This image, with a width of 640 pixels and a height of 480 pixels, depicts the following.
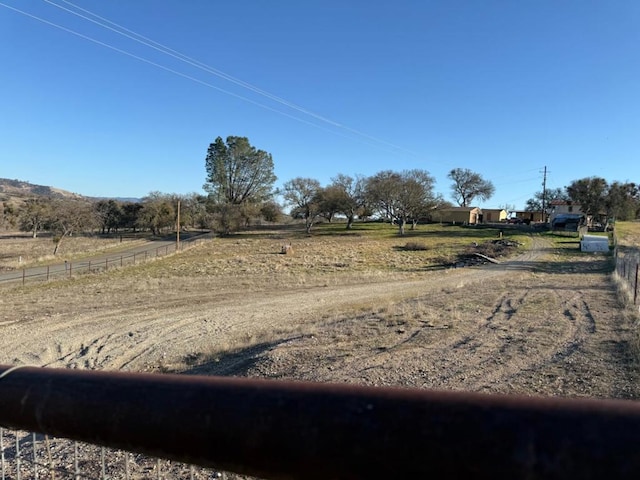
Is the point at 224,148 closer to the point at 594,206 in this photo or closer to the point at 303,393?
the point at 594,206

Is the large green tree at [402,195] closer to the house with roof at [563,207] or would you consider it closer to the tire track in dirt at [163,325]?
the house with roof at [563,207]

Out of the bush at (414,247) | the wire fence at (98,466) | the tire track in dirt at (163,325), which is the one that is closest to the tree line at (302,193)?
the bush at (414,247)

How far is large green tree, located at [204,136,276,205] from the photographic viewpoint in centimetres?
8631

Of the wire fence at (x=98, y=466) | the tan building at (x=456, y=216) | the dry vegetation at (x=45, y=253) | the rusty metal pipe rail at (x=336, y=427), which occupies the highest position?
the tan building at (x=456, y=216)

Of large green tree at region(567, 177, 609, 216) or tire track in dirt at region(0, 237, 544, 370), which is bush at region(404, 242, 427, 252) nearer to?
tire track in dirt at region(0, 237, 544, 370)

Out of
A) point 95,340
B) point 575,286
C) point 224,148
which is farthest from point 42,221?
point 575,286

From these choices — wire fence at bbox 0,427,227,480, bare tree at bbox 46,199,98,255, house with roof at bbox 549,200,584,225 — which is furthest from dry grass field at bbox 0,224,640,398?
Answer: house with roof at bbox 549,200,584,225

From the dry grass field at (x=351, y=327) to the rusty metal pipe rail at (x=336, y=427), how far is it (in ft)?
24.0

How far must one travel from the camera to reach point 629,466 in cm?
65

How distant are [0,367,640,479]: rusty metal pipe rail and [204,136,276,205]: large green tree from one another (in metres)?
86.0

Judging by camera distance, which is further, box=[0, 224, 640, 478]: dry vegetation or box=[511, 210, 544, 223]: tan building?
box=[511, 210, 544, 223]: tan building

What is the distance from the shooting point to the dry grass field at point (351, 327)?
8539 millimetres

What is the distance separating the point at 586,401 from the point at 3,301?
27.8 m

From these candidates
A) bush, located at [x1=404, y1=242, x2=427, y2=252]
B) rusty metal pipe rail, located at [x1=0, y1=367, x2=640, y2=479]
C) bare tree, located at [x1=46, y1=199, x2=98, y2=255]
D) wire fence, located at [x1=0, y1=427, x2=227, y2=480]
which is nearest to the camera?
rusty metal pipe rail, located at [x1=0, y1=367, x2=640, y2=479]
